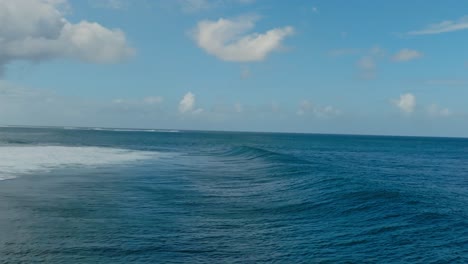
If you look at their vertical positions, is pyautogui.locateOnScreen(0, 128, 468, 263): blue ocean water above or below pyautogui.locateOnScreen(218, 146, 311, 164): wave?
below

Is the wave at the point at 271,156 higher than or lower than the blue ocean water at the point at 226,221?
higher

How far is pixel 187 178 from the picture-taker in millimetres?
40375

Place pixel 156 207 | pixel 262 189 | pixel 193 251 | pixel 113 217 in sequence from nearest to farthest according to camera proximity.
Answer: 1. pixel 193 251
2. pixel 113 217
3. pixel 156 207
4. pixel 262 189

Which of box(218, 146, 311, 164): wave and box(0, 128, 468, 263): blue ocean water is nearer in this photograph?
box(0, 128, 468, 263): blue ocean water

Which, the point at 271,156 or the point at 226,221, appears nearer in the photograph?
the point at 226,221

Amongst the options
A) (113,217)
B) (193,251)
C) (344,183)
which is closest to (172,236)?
(193,251)

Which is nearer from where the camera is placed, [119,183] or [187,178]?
[119,183]

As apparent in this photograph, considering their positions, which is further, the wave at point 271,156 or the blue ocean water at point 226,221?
the wave at point 271,156

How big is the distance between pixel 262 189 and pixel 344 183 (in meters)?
6.31

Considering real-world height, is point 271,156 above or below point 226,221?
above

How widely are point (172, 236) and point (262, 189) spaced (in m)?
16.1

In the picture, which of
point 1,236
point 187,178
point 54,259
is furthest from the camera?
point 187,178

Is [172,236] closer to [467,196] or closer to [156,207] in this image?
[156,207]

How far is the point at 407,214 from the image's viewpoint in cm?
2342
